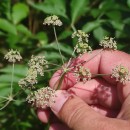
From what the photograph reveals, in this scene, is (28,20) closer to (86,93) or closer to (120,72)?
(86,93)

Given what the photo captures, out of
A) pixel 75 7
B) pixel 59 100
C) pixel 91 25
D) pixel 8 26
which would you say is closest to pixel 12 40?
pixel 8 26

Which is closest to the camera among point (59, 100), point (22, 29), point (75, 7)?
point (59, 100)

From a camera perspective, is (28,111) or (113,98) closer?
(113,98)

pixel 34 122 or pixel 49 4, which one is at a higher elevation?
pixel 49 4

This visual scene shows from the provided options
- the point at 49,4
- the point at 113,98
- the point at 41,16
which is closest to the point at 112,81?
the point at 113,98

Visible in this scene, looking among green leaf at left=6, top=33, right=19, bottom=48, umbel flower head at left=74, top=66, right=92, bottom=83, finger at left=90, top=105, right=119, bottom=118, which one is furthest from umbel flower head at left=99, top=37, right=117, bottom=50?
green leaf at left=6, top=33, right=19, bottom=48

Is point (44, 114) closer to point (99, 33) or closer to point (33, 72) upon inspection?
point (33, 72)
